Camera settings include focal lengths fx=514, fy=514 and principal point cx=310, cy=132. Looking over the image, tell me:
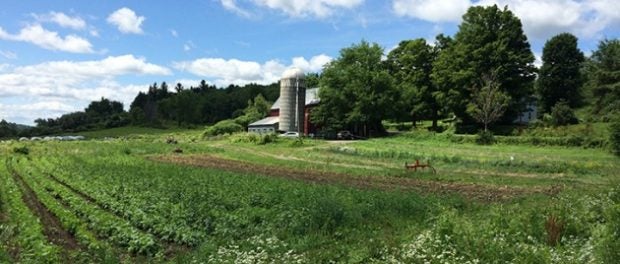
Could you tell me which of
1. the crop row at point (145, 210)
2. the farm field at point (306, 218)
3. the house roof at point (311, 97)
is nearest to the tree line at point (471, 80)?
the house roof at point (311, 97)

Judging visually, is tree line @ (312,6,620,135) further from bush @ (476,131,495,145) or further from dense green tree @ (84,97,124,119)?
dense green tree @ (84,97,124,119)

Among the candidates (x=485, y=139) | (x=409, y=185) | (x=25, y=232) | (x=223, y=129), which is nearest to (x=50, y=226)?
(x=25, y=232)

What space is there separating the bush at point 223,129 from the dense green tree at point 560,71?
4865cm

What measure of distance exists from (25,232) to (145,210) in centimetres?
393

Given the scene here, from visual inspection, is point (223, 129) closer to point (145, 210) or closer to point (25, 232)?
point (145, 210)

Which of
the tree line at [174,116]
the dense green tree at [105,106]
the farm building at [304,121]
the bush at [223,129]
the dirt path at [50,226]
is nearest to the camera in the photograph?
the dirt path at [50,226]

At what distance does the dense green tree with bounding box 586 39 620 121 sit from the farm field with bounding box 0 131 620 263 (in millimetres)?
37972

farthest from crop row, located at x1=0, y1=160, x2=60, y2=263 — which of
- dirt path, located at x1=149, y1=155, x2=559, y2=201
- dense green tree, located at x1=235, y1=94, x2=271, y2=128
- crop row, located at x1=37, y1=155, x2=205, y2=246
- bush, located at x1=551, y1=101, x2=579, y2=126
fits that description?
dense green tree, located at x1=235, y1=94, x2=271, y2=128

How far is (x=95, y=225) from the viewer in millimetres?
15531

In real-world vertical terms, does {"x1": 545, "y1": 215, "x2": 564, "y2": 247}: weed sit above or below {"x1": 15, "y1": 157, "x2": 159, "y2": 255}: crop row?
above

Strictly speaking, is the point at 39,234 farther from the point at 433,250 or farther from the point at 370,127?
the point at 370,127

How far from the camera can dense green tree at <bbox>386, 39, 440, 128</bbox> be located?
69.6 metres

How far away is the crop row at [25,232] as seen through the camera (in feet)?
37.0

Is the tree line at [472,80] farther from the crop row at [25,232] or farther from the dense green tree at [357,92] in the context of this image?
the crop row at [25,232]
